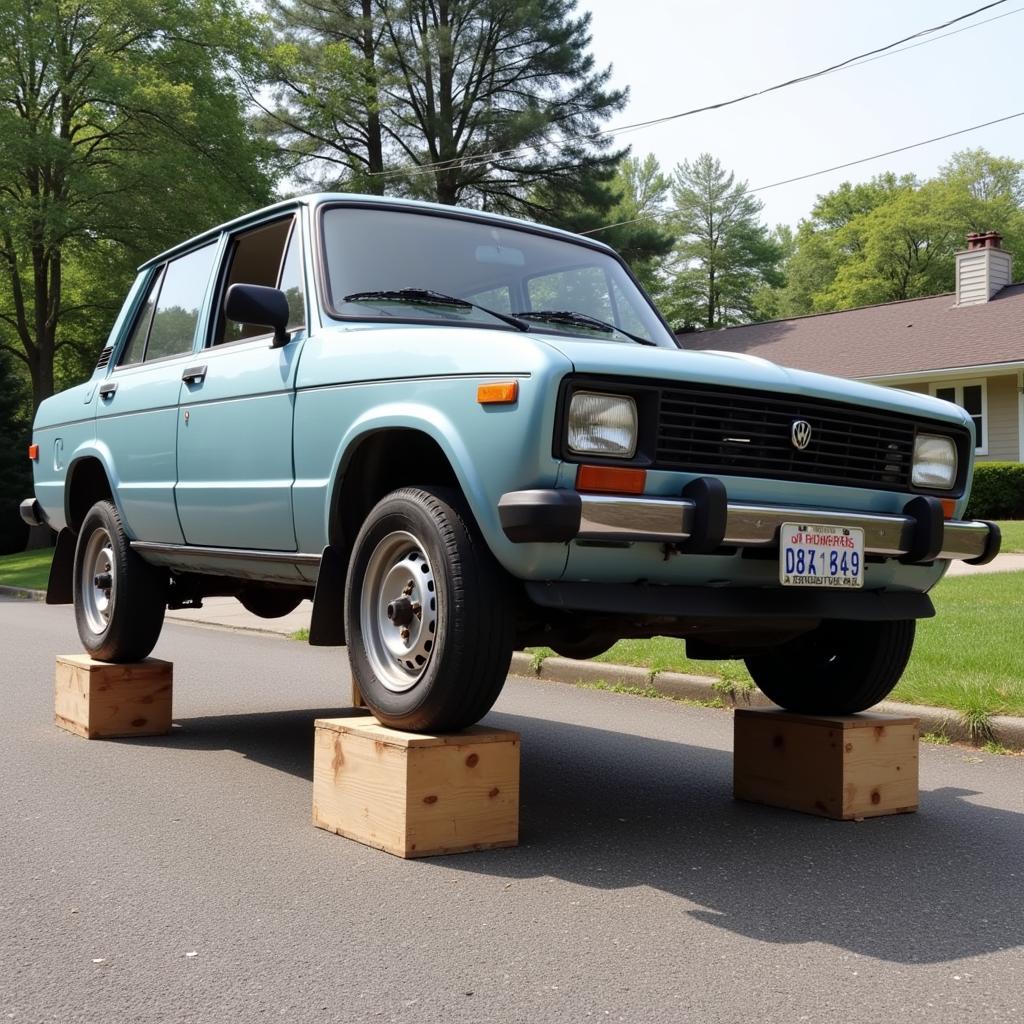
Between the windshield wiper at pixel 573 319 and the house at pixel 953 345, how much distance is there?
20.9 metres

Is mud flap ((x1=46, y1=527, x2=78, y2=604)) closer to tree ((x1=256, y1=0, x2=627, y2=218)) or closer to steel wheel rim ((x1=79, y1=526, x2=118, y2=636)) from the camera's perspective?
steel wheel rim ((x1=79, y1=526, x2=118, y2=636))

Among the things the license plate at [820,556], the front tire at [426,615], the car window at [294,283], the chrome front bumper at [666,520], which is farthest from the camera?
the car window at [294,283]

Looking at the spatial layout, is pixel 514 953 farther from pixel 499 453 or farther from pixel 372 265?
pixel 372 265

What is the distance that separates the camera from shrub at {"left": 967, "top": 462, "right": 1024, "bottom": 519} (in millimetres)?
23969

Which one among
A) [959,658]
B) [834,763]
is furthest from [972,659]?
[834,763]

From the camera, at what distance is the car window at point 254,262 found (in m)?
5.59

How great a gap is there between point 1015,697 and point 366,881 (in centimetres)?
400

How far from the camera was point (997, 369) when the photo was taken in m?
27.0

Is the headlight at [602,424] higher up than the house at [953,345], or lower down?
lower down

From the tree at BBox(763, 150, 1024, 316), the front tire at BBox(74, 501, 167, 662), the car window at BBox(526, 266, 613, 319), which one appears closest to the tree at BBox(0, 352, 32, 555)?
the front tire at BBox(74, 501, 167, 662)

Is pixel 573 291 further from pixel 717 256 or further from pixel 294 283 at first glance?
pixel 717 256

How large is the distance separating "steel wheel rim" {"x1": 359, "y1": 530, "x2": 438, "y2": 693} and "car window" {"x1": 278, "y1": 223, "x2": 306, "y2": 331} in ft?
3.94

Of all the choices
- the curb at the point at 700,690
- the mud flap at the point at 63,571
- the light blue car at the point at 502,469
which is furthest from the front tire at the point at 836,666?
the mud flap at the point at 63,571

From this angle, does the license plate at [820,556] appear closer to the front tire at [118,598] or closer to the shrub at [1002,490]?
the front tire at [118,598]
